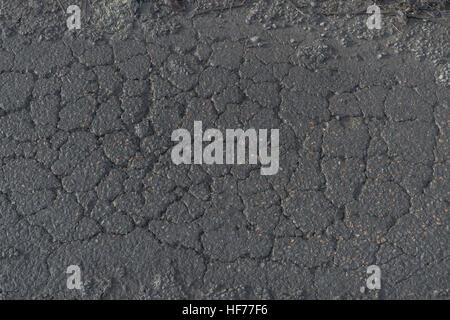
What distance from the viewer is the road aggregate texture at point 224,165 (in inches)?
105

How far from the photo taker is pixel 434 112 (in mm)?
3088

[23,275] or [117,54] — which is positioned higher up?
[117,54]

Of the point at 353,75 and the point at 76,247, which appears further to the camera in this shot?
the point at 353,75

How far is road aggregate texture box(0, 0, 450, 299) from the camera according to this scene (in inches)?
105

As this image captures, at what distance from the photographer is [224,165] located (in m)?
2.95

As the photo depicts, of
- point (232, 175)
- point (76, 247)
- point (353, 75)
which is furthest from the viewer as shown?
point (353, 75)
